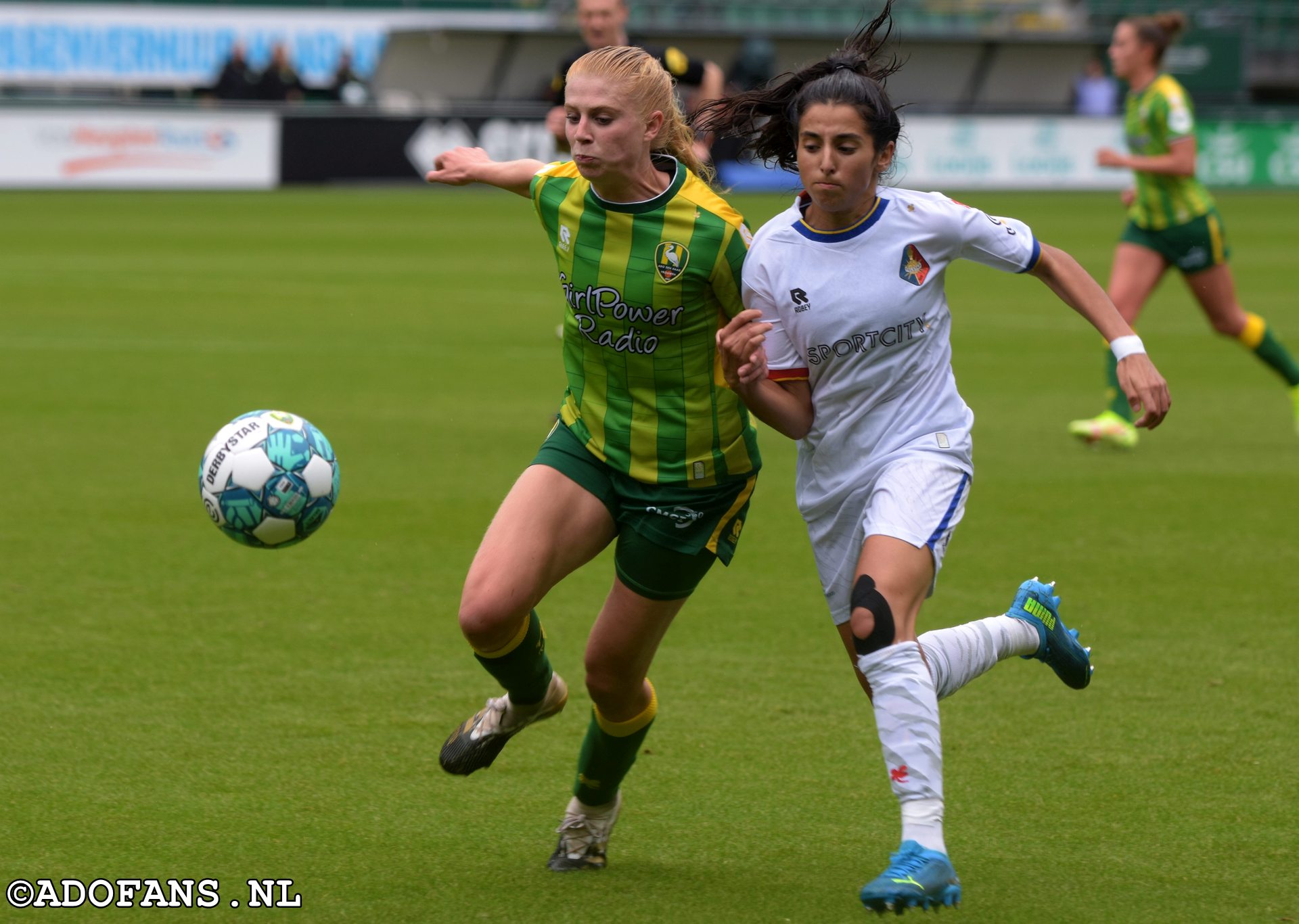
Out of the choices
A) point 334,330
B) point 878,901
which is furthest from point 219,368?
point 878,901

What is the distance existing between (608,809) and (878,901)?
1135mm

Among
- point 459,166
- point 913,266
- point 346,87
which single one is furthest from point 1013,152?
point 913,266

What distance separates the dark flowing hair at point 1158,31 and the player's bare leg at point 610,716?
6.97 metres

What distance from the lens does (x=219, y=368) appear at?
13.4 meters

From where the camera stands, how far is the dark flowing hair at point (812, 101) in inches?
169

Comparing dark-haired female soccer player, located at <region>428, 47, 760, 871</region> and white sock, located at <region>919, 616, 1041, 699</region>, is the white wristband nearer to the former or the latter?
white sock, located at <region>919, 616, 1041, 699</region>

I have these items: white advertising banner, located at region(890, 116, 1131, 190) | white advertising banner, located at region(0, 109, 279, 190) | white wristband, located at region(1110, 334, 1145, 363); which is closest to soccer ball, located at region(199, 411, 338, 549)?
white wristband, located at region(1110, 334, 1145, 363)

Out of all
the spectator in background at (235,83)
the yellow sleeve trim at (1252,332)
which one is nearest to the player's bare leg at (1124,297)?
the yellow sleeve trim at (1252,332)

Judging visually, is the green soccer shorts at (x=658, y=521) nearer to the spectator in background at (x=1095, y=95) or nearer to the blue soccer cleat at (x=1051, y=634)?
the blue soccer cleat at (x=1051, y=634)

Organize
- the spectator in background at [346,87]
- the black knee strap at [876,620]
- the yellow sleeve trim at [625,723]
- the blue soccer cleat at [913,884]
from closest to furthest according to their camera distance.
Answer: the blue soccer cleat at [913,884]
the black knee strap at [876,620]
the yellow sleeve trim at [625,723]
the spectator in background at [346,87]

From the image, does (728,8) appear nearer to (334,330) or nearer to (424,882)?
(334,330)

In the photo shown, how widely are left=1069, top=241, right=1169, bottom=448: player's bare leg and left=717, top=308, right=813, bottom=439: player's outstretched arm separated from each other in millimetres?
6634

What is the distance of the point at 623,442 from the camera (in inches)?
182

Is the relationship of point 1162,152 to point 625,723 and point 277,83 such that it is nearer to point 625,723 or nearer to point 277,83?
point 625,723
